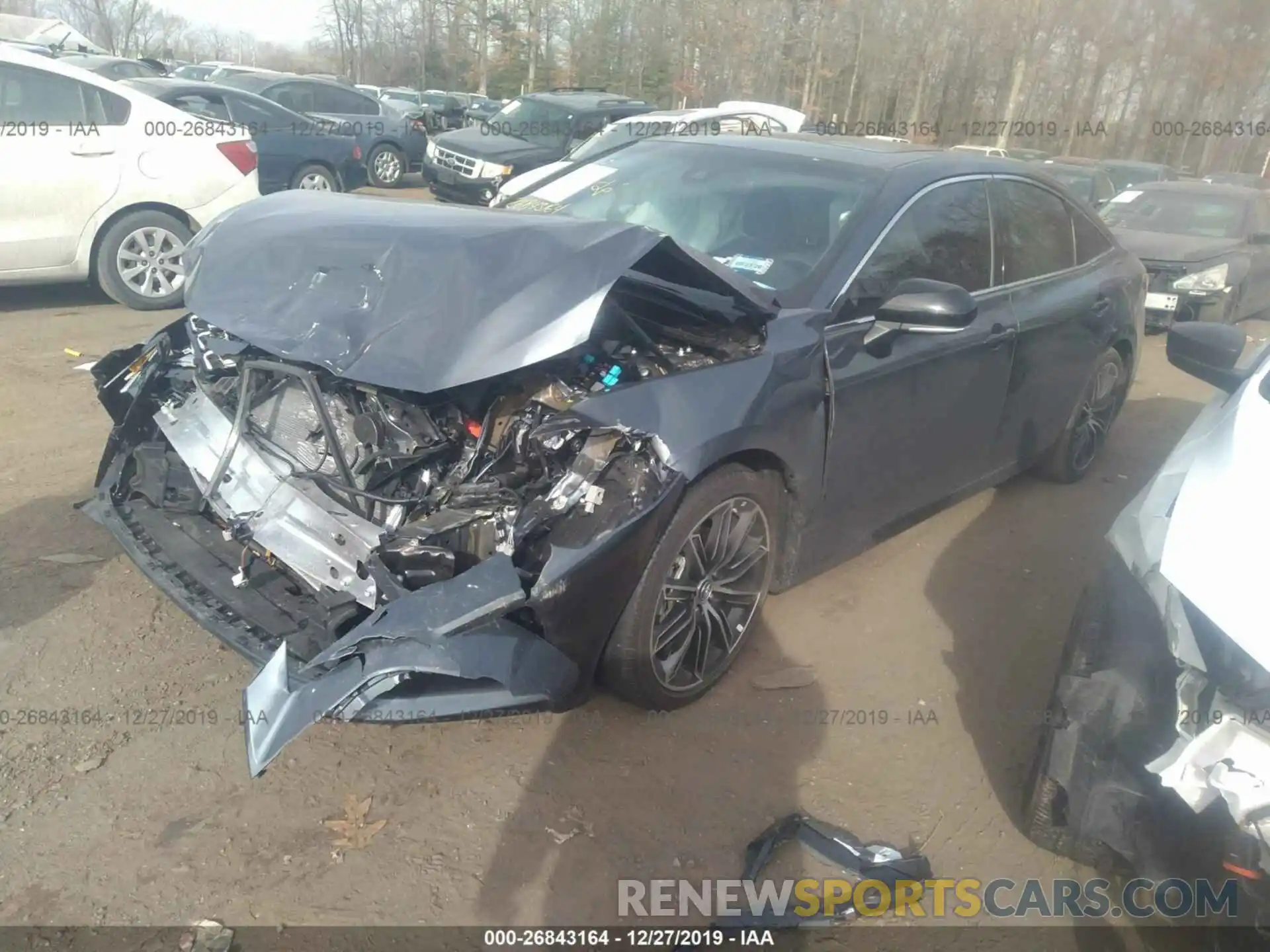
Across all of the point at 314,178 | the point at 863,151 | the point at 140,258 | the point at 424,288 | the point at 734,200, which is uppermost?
the point at 863,151

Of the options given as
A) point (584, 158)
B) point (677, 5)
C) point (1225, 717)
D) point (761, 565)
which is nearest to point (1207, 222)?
point (584, 158)

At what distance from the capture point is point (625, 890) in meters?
2.53

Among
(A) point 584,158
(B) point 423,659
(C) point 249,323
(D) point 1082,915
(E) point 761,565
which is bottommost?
(D) point 1082,915

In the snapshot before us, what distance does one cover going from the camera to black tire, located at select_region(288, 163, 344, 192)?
11180 millimetres

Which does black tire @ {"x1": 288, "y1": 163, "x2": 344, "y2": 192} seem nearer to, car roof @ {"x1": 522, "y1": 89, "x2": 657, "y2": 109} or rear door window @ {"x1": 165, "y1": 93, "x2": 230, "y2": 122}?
rear door window @ {"x1": 165, "y1": 93, "x2": 230, "y2": 122}

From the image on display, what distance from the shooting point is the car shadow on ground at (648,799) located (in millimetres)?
2512

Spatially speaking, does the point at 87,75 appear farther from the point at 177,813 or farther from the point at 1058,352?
the point at 1058,352

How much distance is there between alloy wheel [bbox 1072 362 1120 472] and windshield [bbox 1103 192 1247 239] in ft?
20.0

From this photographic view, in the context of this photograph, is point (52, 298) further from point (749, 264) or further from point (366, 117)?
point (366, 117)

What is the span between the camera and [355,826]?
2.64 metres

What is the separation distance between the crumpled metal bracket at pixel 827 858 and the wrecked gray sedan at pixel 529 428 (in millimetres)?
571

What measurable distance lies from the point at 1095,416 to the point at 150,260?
6.69 m

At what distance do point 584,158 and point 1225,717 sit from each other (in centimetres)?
374

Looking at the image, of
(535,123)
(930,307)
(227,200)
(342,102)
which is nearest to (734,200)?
(930,307)
